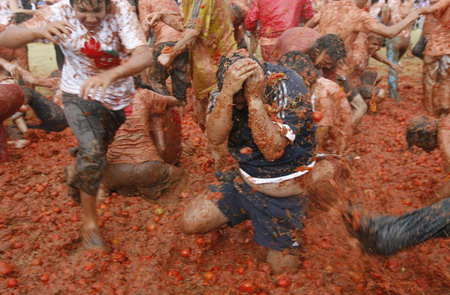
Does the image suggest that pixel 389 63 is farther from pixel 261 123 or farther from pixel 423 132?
pixel 261 123

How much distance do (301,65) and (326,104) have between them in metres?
0.52

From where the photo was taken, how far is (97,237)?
2795 millimetres

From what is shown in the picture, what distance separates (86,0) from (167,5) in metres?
3.28

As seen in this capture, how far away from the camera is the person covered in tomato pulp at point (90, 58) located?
241 cm

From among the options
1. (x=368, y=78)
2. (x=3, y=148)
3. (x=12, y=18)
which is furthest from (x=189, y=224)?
(x=368, y=78)

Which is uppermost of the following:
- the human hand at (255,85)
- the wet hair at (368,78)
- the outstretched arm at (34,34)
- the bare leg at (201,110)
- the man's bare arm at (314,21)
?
the outstretched arm at (34,34)

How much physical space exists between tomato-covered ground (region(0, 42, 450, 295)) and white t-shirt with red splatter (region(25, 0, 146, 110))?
113cm

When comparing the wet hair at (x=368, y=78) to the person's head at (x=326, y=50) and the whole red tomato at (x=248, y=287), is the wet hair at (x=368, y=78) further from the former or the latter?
the whole red tomato at (x=248, y=287)

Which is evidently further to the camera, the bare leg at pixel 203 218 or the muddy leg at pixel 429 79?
the muddy leg at pixel 429 79

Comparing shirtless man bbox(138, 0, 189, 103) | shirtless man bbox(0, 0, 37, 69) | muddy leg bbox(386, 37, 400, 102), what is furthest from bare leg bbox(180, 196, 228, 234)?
muddy leg bbox(386, 37, 400, 102)

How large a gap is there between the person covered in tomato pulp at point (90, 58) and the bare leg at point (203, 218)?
684 mm

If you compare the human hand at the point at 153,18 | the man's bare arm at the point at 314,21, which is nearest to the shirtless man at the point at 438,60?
the man's bare arm at the point at 314,21

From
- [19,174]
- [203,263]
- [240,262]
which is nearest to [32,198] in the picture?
[19,174]

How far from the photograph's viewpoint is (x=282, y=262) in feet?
8.71
